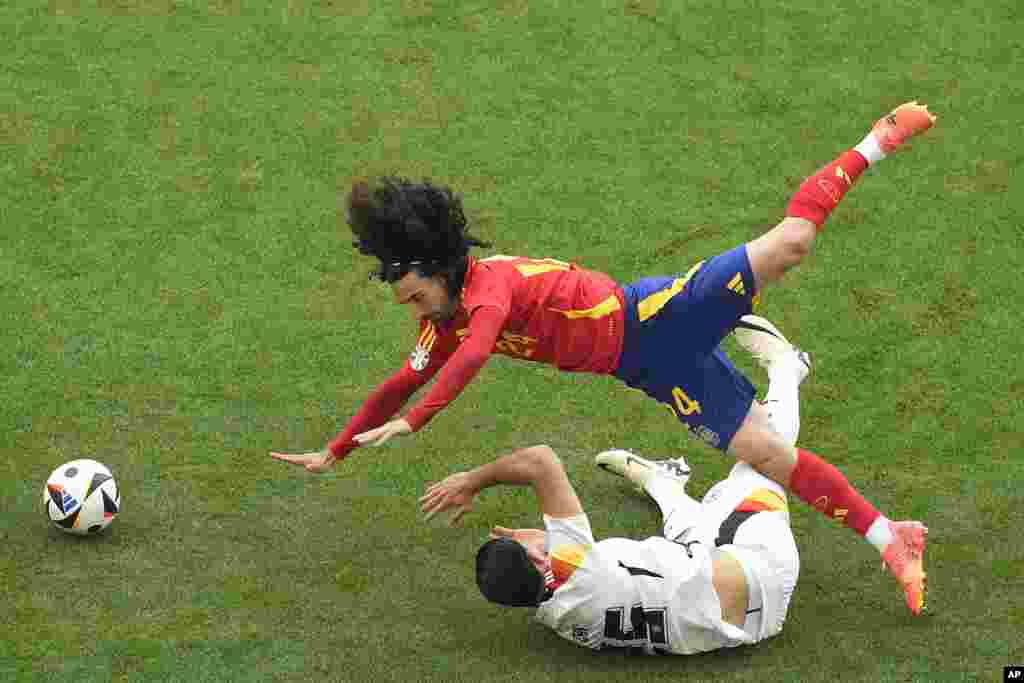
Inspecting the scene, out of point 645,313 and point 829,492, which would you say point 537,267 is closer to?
point 645,313

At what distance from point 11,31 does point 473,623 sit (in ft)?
21.6

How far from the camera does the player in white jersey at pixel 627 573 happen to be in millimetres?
6203

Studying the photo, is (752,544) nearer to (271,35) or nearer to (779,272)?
(779,272)

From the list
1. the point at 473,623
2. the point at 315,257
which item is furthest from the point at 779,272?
the point at 315,257

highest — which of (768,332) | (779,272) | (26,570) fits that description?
(779,272)

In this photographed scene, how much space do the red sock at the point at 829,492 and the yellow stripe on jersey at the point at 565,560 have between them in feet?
4.08

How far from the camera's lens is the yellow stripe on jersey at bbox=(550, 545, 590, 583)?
6199 mm

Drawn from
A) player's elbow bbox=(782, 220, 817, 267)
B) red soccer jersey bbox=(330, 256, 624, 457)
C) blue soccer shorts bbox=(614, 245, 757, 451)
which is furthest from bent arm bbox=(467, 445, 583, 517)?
player's elbow bbox=(782, 220, 817, 267)

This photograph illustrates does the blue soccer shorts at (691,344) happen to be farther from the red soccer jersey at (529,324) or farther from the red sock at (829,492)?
the red sock at (829,492)

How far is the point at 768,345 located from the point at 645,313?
3.62ft

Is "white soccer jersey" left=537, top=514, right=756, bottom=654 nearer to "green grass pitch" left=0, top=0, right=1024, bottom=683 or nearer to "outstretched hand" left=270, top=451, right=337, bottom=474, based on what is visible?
"green grass pitch" left=0, top=0, right=1024, bottom=683

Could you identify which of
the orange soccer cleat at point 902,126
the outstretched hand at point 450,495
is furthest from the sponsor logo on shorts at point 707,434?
the orange soccer cleat at point 902,126

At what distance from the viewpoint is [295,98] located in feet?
34.3

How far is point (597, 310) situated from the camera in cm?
678
